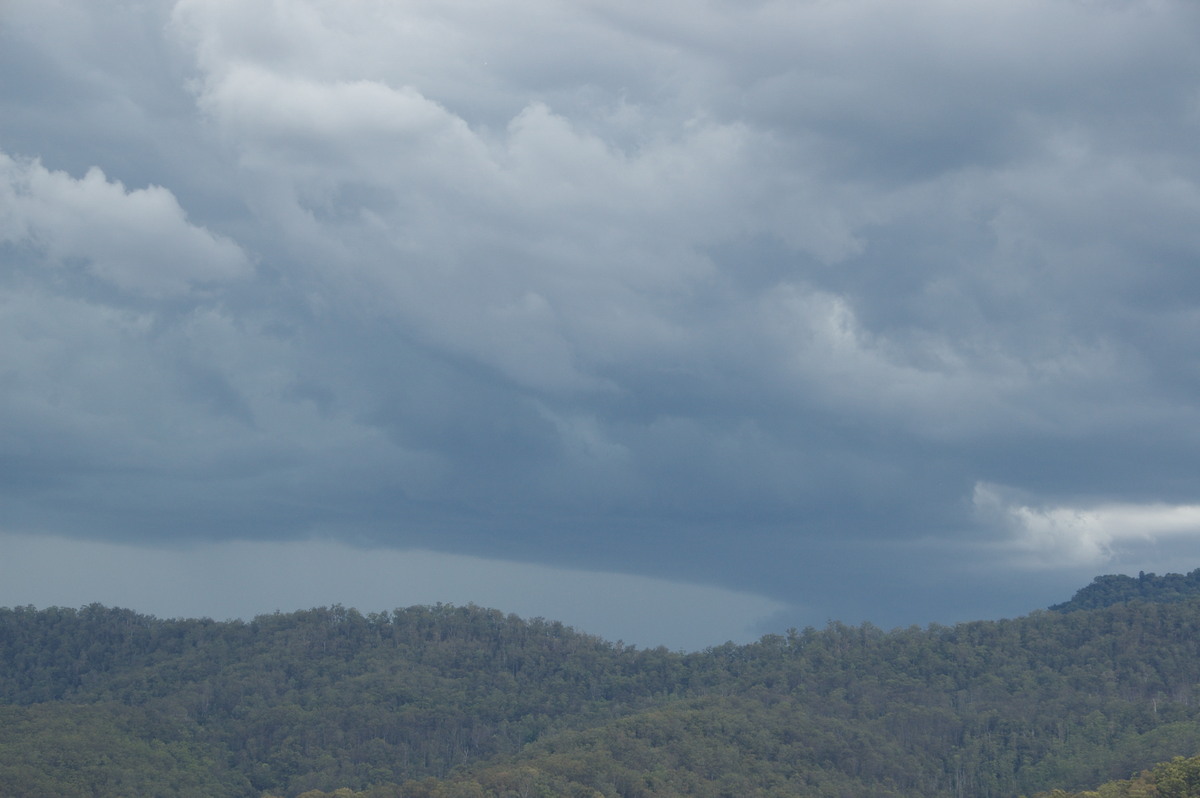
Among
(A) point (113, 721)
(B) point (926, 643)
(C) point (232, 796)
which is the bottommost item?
(C) point (232, 796)

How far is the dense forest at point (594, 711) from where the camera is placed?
116125 mm

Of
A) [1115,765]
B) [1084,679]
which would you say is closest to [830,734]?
[1115,765]

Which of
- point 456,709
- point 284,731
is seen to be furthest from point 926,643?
point 284,731

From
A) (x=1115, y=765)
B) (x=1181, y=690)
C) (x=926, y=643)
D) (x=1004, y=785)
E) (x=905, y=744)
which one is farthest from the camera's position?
(x=926, y=643)

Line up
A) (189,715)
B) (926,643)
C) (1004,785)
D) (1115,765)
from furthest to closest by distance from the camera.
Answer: (926,643) < (189,715) < (1004,785) < (1115,765)

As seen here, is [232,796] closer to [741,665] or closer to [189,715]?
[189,715]

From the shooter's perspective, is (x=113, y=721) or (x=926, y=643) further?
(x=926, y=643)

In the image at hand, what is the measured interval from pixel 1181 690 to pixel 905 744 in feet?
131

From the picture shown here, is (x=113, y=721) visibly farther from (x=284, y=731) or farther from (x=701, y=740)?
(x=701, y=740)

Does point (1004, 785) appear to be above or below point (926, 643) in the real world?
below

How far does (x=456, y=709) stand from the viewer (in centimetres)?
16000

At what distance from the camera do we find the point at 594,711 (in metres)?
162

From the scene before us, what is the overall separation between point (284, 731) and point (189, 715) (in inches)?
738

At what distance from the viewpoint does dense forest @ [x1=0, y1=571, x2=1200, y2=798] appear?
4572 inches
